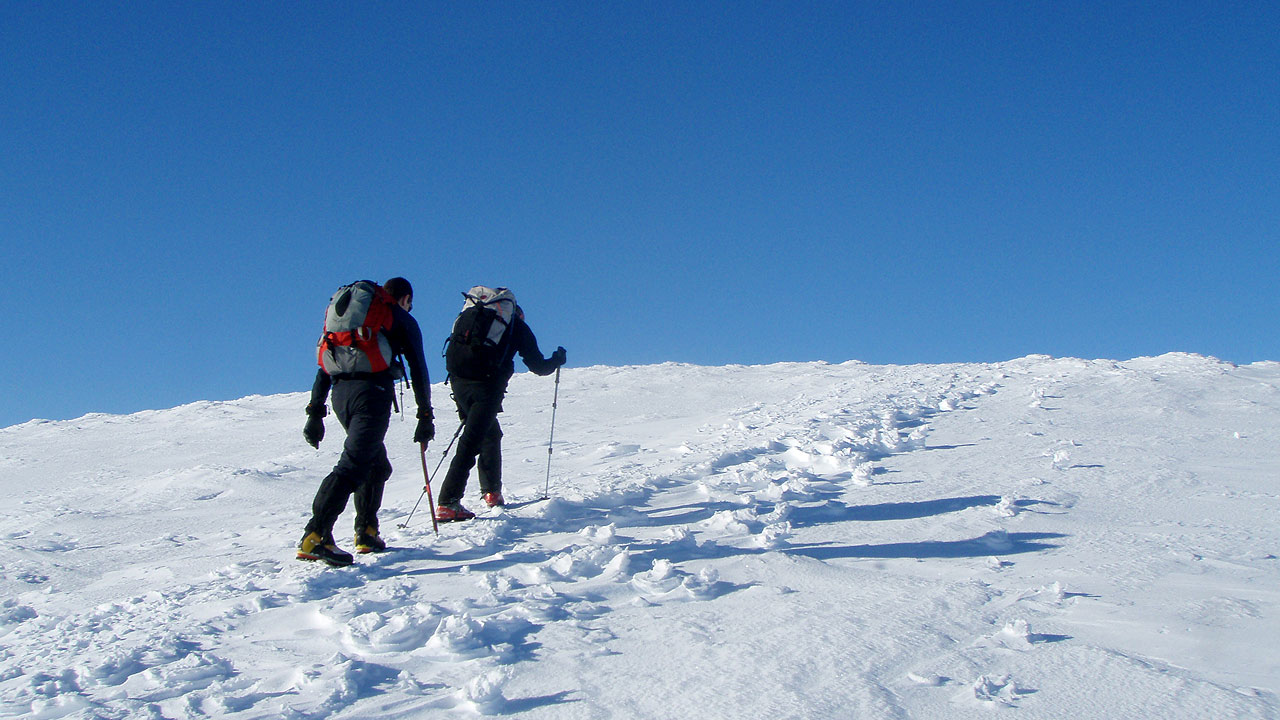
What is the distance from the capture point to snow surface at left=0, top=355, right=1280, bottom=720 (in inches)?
111

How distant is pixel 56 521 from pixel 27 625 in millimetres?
3469

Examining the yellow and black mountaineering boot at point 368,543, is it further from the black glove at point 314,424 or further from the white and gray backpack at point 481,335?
the white and gray backpack at point 481,335

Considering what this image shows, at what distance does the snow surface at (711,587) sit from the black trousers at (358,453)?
0.95 ft

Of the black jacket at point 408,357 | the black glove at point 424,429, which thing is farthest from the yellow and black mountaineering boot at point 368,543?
the black jacket at point 408,357

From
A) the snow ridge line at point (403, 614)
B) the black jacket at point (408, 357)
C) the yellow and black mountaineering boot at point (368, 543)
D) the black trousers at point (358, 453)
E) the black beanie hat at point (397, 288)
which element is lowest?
the snow ridge line at point (403, 614)

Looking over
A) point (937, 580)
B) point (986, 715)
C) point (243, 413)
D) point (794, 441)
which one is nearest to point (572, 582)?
point (937, 580)

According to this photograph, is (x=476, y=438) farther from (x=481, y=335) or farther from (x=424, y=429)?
(x=424, y=429)

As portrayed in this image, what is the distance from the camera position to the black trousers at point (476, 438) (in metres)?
5.56

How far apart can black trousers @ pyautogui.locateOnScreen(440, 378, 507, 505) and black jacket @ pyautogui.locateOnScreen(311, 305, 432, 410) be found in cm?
96

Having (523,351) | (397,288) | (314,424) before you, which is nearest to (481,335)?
(523,351)

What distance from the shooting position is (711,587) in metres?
3.83

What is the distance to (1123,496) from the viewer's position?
5727 mm

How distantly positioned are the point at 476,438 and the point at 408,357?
1179 mm

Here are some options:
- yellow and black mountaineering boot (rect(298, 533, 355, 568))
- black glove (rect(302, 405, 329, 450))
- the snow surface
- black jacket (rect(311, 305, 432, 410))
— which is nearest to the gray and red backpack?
black jacket (rect(311, 305, 432, 410))
